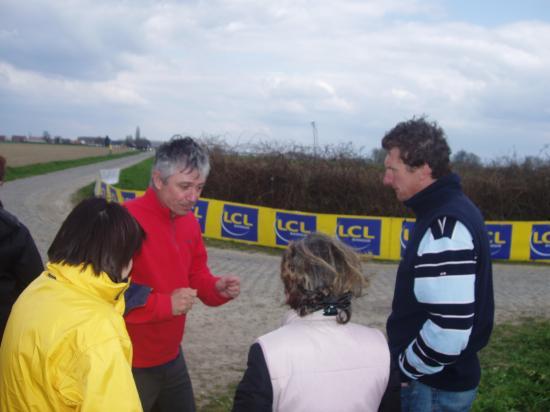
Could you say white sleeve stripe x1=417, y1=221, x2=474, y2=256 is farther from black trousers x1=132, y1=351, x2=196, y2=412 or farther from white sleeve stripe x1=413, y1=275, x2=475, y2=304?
black trousers x1=132, y1=351, x2=196, y2=412

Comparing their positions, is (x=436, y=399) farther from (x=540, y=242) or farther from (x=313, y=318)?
(x=540, y=242)

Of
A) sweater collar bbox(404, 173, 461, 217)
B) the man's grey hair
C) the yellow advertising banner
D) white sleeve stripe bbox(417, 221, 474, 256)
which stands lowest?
the yellow advertising banner

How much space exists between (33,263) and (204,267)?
1.02 m

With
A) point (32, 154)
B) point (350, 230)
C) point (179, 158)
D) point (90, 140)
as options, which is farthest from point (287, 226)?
point (90, 140)

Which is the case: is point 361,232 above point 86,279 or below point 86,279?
below

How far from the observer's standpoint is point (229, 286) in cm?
336

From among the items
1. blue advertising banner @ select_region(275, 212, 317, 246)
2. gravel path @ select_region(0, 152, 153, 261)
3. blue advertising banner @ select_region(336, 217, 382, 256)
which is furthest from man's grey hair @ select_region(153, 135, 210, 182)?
blue advertising banner @ select_region(275, 212, 317, 246)

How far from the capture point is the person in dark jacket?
125 inches

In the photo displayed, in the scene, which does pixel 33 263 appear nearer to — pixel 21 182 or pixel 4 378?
pixel 4 378

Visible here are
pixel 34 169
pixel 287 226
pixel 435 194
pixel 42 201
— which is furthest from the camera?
pixel 34 169

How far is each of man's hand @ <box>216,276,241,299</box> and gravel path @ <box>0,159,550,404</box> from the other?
0.90 meters

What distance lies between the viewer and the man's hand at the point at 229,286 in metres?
3.35

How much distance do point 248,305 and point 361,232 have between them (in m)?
6.50

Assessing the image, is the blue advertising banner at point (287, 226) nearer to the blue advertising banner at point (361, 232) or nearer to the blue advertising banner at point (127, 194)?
the blue advertising banner at point (361, 232)
